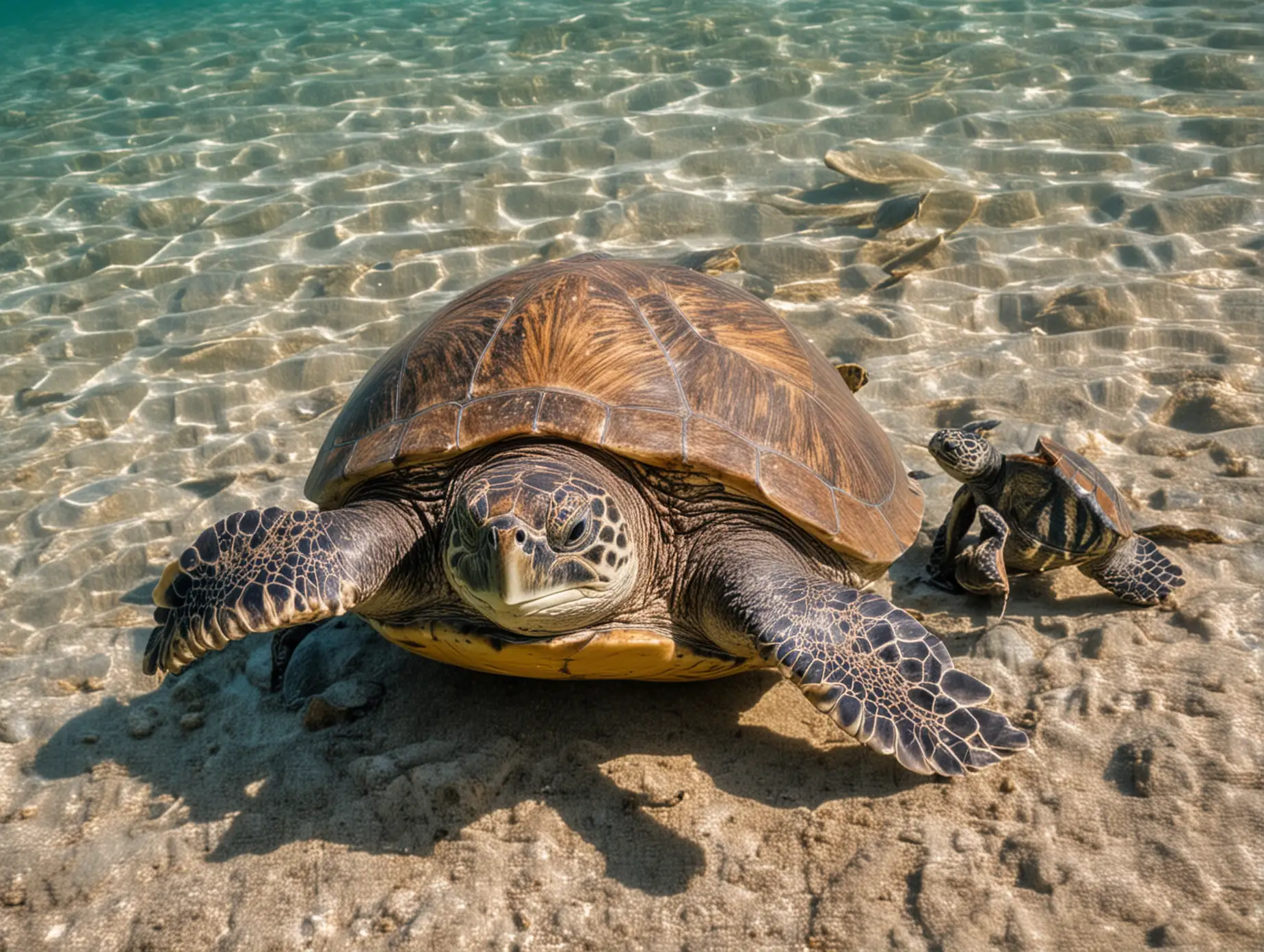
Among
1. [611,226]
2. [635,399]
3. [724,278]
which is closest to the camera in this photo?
[635,399]

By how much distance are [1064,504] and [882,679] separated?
1253mm

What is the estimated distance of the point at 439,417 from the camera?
332 centimetres

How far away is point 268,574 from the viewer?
3008mm

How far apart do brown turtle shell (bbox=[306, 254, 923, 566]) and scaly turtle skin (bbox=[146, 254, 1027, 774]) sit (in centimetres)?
1

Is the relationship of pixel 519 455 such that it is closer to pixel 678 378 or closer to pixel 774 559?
pixel 678 378

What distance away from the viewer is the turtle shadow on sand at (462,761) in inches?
116

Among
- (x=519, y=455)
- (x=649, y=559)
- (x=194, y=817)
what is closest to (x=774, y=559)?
(x=649, y=559)

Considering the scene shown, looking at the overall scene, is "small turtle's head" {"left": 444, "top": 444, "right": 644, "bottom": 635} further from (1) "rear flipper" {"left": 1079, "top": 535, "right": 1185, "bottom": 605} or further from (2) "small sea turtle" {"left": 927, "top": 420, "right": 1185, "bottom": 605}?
(1) "rear flipper" {"left": 1079, "top": 535, "right": 1185, "bottom": 605}

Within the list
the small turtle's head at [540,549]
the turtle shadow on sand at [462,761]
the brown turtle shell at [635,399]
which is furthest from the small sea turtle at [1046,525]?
the small turtle's head at [540,549]

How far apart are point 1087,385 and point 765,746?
307 centimetres

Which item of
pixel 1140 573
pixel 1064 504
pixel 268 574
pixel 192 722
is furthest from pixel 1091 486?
pixel 192 722

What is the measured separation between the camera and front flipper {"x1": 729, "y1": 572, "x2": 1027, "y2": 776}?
2.73 metres

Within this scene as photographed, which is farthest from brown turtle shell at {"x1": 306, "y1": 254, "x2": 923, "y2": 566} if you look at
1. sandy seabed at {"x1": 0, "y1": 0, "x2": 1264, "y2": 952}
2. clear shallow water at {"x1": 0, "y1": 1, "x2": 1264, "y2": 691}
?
clear shallow water at {"x1": 0, "y1": 1, "x2": 1264, "y2": 691}

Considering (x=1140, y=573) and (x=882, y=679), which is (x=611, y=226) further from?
(x=882, y=679)
